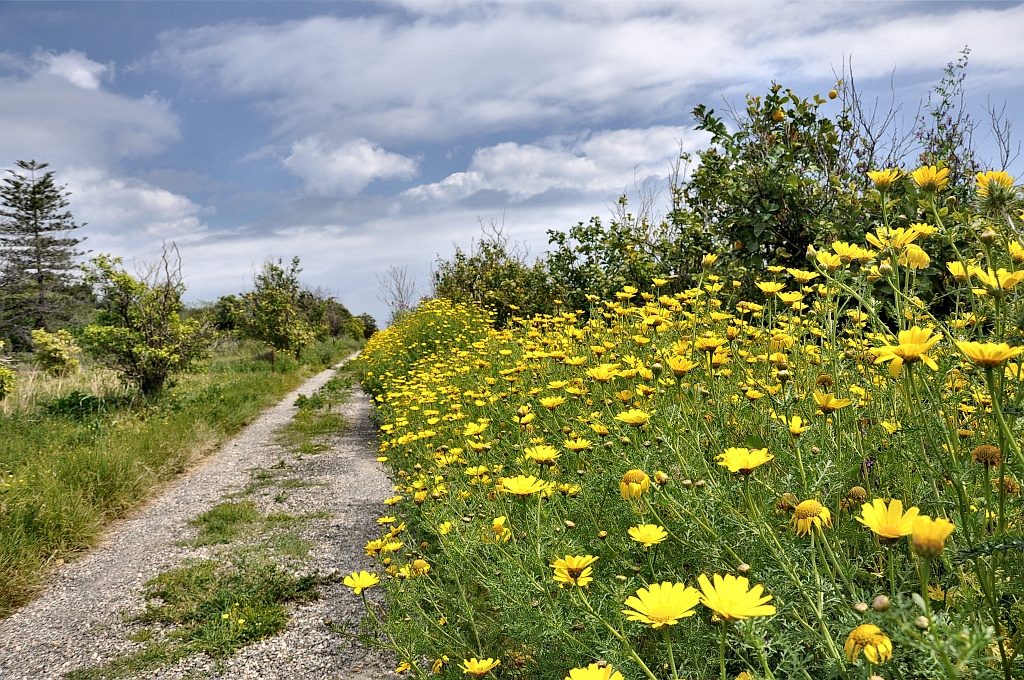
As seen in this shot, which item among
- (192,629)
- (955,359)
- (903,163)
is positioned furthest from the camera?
(903,163)

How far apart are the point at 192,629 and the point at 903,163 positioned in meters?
7.09

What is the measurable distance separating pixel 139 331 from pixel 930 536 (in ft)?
32.4

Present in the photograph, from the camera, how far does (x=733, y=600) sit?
88 centimetres

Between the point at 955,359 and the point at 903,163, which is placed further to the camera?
the point at 903,163

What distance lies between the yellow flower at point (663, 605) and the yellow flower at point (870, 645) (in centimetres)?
22

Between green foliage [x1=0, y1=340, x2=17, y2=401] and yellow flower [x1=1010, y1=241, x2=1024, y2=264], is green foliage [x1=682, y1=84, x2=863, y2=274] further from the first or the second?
green foliage [x1=0, y1=340, x2=17, y2=401]

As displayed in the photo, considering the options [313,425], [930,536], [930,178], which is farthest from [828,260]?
[313,425]

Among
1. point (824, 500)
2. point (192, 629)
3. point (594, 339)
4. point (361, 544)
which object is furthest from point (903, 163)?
point (192, 629)

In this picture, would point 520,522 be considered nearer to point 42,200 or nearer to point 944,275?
point 944,275

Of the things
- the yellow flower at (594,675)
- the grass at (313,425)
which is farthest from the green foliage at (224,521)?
the yellow flower at (594,675)

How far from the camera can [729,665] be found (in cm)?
145

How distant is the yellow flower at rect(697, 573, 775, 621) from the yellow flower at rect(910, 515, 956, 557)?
20cm

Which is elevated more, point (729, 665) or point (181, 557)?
point (729, 665)

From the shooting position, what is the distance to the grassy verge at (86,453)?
4055 mm
